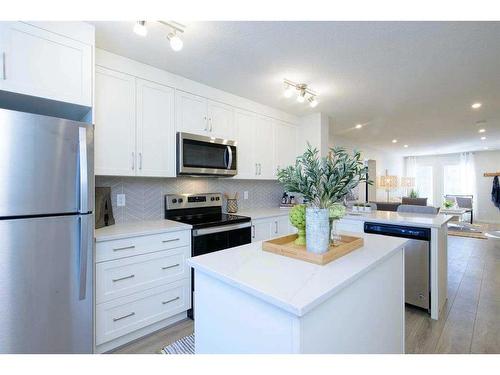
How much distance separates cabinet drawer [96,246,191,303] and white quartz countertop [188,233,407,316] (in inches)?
40.3

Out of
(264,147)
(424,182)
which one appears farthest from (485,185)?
(264,147)

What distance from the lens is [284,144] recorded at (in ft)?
12.2

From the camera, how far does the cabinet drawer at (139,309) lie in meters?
1.82

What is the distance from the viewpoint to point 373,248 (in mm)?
1378

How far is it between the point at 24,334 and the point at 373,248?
2.01m

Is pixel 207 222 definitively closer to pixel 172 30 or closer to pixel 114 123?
pixel 114 123

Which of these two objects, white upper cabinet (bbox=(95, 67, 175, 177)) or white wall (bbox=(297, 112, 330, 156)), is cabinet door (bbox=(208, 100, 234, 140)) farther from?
white wall (bbox=(297, 112, 330, 156))

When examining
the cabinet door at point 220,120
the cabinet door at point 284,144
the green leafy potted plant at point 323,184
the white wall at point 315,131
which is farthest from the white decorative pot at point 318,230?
the white wall at point 315,131

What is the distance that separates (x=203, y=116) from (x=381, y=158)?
7308 mm

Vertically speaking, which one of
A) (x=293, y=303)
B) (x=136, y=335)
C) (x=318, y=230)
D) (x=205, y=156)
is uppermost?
(x=205, y=156)

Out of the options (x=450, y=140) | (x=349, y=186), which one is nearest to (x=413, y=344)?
(x=349, y=186)

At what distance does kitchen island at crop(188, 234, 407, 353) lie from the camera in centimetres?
82

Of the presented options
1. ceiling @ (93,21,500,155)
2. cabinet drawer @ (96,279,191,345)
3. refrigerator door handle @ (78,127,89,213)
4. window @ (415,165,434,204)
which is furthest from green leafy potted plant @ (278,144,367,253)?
window @ (415,165,434,204)
